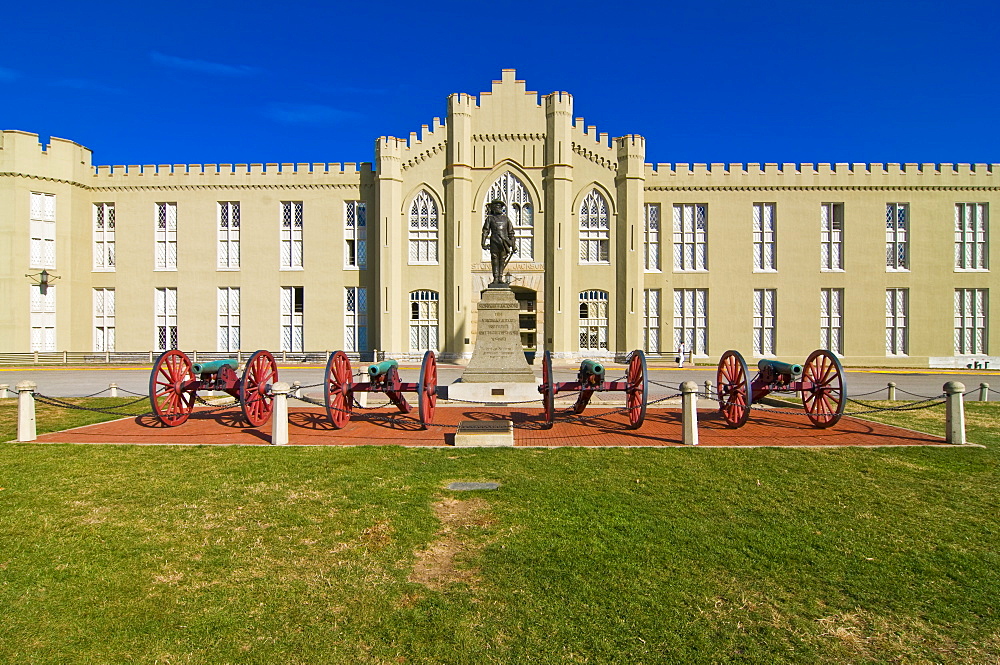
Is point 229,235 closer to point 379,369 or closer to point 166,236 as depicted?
point 166,236

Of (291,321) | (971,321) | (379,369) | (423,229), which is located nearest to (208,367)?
(379,369)

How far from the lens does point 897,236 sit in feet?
95.2

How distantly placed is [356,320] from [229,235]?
8.41 meters

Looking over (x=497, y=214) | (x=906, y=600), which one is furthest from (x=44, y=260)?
(x=906, y=600)

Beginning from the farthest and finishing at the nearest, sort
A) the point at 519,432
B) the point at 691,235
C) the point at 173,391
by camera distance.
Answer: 1. the point at 691,235
2. the point at 173,391
3. the point at 519,432

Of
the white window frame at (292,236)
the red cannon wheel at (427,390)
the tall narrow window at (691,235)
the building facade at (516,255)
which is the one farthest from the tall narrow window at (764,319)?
the white window frame at (292,236)

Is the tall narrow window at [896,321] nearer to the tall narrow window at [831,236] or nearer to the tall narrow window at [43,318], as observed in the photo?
the tall narrow window at [831,236]

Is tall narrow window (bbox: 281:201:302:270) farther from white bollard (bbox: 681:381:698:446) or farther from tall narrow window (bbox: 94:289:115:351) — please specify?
white bollard (bbox: 681:381:698:446)

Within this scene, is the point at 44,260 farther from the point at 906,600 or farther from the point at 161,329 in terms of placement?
the point at 906,600

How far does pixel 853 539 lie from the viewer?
16.9 ft

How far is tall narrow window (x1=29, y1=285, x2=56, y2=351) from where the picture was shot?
28.6m

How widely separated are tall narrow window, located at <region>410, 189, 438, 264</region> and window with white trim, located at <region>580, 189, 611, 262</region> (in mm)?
7672

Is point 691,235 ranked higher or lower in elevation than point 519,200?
lower

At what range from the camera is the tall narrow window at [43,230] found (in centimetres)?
2859
